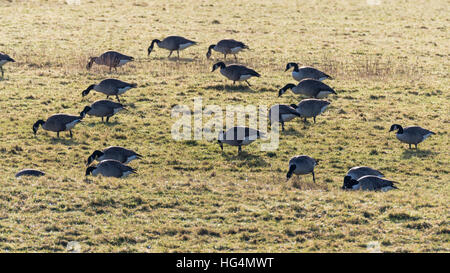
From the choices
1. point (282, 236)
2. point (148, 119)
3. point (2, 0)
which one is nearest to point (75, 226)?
point (282, 236)

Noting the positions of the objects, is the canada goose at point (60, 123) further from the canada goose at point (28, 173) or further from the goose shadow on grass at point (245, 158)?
the goose shadow on grass at point (245, 158)

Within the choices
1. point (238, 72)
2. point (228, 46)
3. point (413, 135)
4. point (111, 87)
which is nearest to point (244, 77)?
point (238, 72)

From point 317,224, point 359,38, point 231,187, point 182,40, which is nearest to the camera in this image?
point 317,224

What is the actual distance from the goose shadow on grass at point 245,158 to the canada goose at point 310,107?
4.06 meters

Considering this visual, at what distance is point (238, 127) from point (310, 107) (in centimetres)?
460

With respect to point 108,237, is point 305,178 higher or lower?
higher

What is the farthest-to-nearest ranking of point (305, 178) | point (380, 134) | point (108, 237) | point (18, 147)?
point (380, 134), point (18, 147), point (305, 178), point (108, 237)

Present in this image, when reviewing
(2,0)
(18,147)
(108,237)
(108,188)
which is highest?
(2,0)

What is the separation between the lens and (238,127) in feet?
68.8

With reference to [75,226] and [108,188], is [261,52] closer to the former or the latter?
[108,188]

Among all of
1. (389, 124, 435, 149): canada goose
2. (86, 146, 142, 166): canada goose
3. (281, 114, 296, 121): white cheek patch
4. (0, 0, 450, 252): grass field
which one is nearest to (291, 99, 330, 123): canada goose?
(0, 0, 450, 252): grass field

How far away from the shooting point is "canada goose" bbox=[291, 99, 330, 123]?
24.4 metres

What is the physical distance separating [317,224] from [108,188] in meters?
5.80

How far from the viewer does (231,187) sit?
17406 mm
